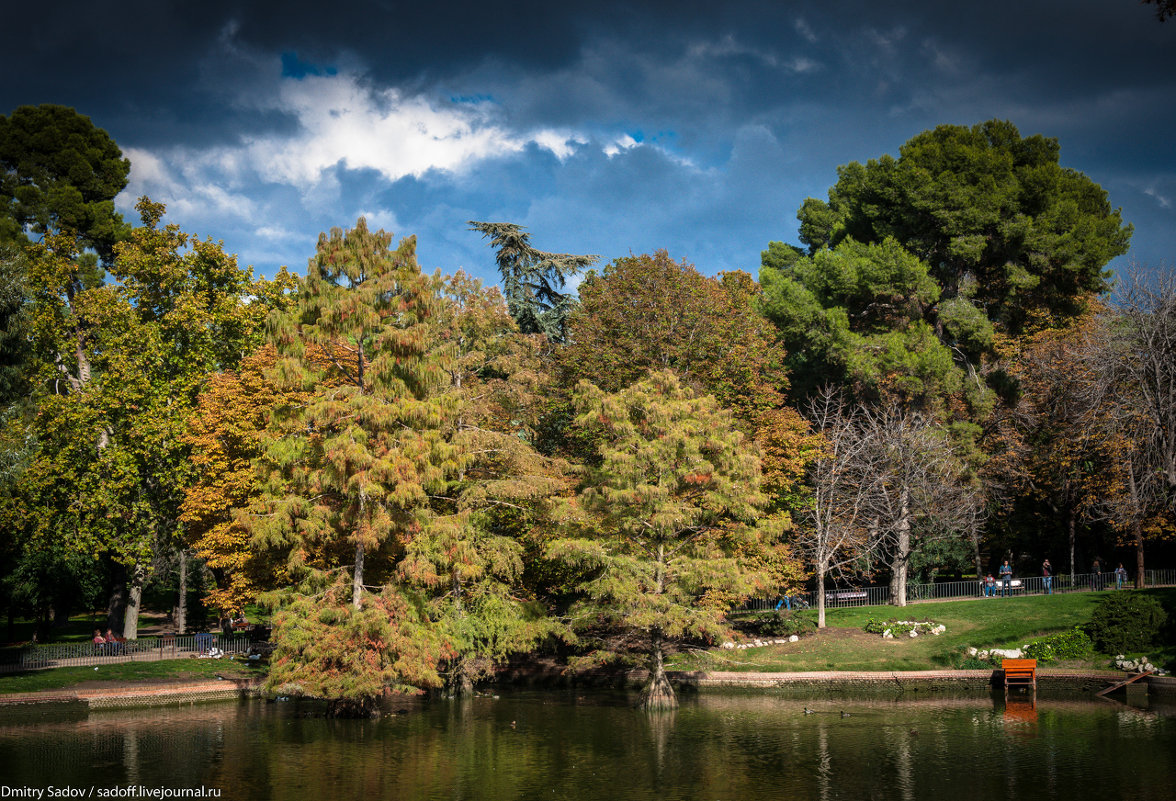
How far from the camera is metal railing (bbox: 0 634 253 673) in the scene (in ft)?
111

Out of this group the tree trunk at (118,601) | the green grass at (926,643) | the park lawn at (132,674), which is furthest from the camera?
the tree trunk at (118,601)

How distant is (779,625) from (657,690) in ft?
33.3

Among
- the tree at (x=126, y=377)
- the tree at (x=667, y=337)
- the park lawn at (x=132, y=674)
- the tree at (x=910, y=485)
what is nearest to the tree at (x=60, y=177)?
the tree at (x=126, y=377)

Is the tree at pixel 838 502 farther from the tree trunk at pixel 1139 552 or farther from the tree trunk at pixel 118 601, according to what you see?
the tree trunk at pixel 118 601

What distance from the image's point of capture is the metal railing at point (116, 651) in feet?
111

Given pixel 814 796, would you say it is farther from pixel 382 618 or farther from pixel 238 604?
pixel 238 604

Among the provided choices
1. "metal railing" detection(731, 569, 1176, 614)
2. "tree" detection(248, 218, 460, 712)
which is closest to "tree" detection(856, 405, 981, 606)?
"metal railing" detection(731, 569, 1176, 614)

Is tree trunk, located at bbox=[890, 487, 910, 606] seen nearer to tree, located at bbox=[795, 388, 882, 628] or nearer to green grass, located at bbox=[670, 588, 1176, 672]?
tree, located at bbox=[795, 388, 882, 628]

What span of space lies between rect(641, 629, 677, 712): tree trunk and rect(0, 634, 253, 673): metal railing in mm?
18659

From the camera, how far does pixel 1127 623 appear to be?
30203mm

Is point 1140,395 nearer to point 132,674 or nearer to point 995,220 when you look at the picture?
point 995,220

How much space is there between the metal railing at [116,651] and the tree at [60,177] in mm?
19141

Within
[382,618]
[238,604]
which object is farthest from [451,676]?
[238,604]

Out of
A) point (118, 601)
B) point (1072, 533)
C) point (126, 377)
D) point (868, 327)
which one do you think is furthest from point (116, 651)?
point (1072, 533)
